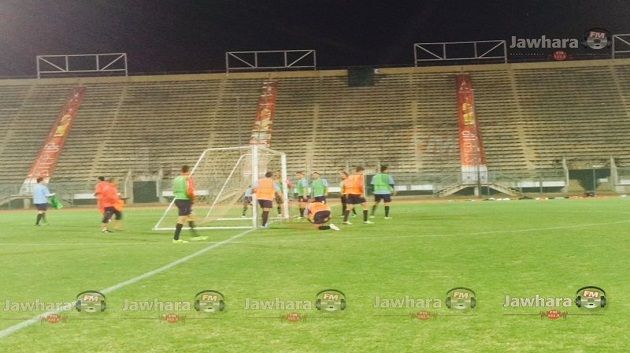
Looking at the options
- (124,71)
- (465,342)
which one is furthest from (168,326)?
(124,71)

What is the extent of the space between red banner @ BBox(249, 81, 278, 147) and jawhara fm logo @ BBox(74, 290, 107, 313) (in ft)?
117

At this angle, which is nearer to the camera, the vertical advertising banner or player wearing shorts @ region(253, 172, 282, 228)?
player wearing shorts @ region(253, 172, 282, 228)

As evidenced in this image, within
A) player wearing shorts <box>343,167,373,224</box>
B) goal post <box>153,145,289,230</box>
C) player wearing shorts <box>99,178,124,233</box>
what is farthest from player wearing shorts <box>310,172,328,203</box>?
player wearing shorts <box>99,178,124,233</box>

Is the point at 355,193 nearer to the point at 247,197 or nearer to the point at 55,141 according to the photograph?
the point at 247,197

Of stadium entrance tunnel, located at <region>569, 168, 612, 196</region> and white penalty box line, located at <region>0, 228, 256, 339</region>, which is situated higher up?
stadium entrance tunnel, located at <region>569, 168, 612, 196</region>

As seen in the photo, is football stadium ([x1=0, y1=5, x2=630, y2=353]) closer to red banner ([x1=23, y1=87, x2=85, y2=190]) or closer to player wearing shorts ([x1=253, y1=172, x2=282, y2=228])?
player wearing shorts ([x1=253, y1=172, x2=282, y2=228])

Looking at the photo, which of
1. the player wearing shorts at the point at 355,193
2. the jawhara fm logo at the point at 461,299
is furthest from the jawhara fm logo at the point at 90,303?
the player wearing shorts at the point at 355,193

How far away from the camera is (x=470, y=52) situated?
5128 centimetres

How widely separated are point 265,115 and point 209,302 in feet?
133

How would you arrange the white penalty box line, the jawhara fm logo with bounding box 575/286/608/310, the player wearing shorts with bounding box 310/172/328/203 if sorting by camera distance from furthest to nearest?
the player wearing shorts with bounding box 310/172/328/203, the jawhara fm logo with bounding box 575/286/608/310, the white penalty box line

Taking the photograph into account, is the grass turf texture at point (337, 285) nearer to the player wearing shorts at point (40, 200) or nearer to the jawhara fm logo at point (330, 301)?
the jawhara fm logo at point (330, 301)

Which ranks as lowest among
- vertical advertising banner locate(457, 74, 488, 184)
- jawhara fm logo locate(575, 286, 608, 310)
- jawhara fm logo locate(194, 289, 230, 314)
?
jawhara fm logo locate(575, 286, 608, 310)

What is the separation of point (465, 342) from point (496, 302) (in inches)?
62.7

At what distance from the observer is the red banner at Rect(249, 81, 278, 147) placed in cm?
4450
